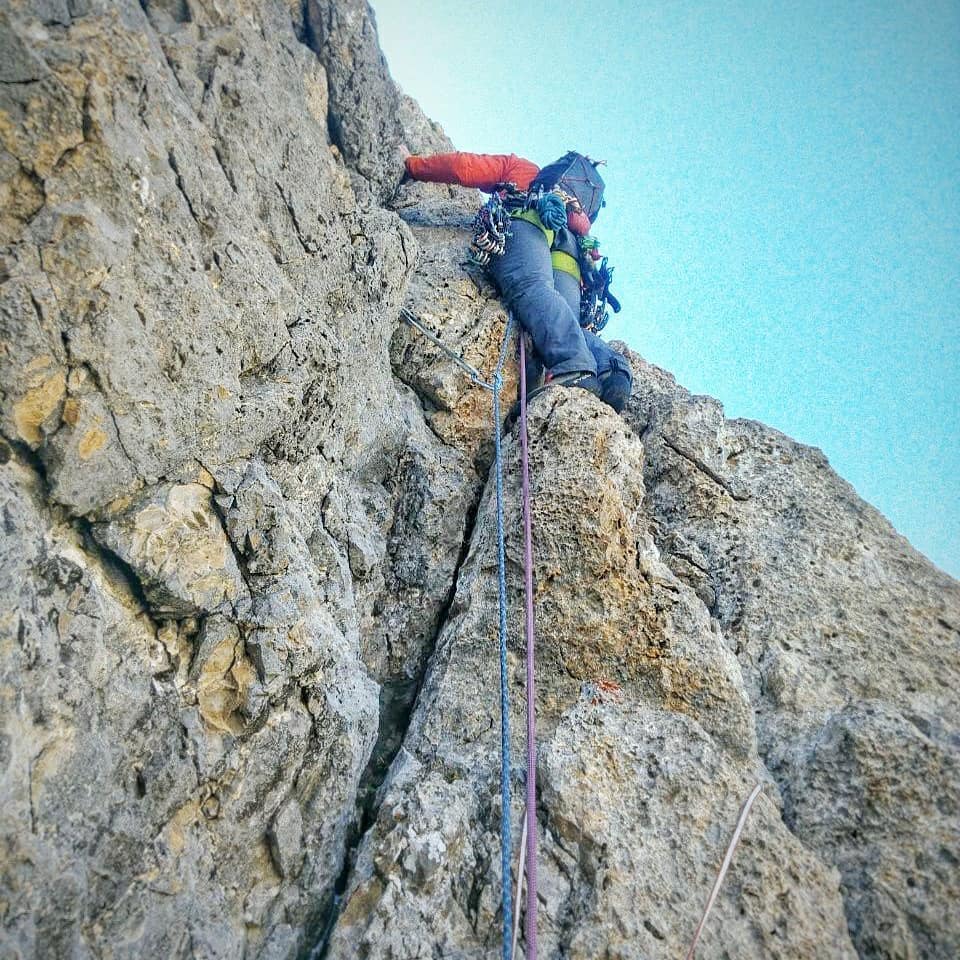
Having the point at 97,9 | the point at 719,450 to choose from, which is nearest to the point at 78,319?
the point at 97,9

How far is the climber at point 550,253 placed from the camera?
552 centimetres

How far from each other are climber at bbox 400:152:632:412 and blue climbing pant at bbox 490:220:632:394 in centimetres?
1

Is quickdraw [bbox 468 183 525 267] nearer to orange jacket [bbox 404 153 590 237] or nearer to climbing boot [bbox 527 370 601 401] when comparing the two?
orange jacket [bbox 404 153 590 237]

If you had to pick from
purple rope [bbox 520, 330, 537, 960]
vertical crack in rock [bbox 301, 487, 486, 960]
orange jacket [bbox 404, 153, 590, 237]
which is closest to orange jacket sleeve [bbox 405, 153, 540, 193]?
orange jacket [bbox 404, 153, 590, 237]

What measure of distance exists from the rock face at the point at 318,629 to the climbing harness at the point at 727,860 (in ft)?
0.19

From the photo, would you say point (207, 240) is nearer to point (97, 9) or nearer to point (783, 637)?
point (97, 9)

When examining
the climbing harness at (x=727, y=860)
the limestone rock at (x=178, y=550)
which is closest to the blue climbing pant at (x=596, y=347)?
the climbing harness at (x=727, y=860)

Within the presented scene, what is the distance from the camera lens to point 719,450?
5.25 metres

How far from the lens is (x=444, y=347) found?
214 inches

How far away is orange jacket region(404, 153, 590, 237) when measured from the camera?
7.14m

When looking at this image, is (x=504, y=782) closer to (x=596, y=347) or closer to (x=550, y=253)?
(x=596, y=347)

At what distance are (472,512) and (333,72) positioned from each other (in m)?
5.51

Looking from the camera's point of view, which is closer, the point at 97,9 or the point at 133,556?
the point at 133,556

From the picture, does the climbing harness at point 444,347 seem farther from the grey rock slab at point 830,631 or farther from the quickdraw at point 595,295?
the quickdraw at point 595,295
